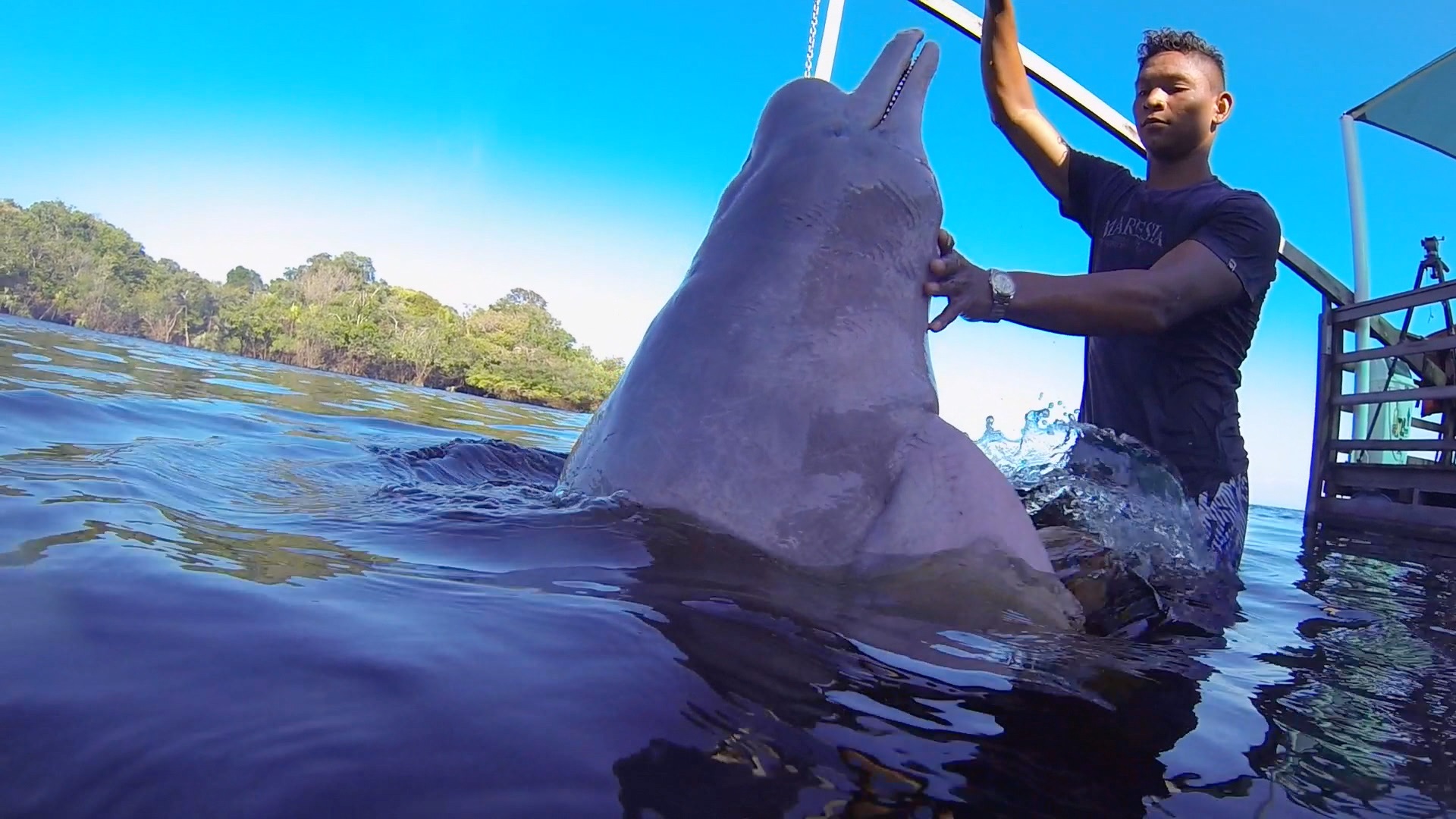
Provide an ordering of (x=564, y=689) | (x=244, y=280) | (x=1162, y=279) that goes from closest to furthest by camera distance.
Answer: (x=564, y=689) → (x=1162, y=279) → (x=244, y=280)

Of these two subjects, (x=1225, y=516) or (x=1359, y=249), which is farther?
(x=1359, y=249)

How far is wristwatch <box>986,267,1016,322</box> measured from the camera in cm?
231

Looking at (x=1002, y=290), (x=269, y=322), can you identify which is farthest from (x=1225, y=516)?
(x=269, y=322)

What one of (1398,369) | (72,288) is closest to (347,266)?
(72,288)

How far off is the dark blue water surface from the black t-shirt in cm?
92

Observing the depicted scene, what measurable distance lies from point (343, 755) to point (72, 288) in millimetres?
45519

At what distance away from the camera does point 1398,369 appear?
6891mm

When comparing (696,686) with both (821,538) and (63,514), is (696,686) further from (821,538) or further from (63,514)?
(63,514)

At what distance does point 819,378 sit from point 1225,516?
6.54ft

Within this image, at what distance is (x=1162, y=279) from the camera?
2600 mm

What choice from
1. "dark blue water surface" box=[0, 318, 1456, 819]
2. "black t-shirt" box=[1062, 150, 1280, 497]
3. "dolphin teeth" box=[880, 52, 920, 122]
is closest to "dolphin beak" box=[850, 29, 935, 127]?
"dolphin teeth" box=[880, 52, 920, 122]

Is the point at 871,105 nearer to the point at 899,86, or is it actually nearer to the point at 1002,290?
the point at 899,86

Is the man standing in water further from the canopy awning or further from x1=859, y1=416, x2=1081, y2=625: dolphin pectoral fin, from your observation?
the canopy awning

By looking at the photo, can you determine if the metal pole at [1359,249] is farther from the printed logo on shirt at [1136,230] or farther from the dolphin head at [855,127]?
the dolphin head at [855,127]
